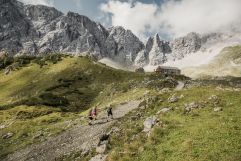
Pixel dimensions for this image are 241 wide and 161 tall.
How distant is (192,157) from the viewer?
30.2 m

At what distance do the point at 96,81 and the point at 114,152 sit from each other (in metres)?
115

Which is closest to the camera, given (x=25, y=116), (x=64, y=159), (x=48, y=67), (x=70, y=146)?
(x=64, y=159)

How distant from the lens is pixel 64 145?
48.7m

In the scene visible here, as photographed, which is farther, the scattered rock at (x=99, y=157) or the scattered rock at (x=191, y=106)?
the scattered rock at (x=191, y=106)

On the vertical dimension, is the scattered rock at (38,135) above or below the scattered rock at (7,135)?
above

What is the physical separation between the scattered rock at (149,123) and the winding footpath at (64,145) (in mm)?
6091

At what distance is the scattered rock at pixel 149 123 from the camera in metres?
39.3

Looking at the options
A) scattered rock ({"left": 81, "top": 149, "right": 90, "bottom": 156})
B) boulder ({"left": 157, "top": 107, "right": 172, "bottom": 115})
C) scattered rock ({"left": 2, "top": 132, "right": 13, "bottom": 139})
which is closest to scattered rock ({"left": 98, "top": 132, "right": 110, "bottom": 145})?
scattered rock ({"left": 81, "top": 149, "right": 90, "bottom": 156})

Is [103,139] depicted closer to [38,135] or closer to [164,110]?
[164,110]

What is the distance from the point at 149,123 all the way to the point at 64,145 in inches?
534

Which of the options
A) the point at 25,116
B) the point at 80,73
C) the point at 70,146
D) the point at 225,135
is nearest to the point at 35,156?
the point at 70,146

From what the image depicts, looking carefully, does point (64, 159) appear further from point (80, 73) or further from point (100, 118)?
point (80, 73)

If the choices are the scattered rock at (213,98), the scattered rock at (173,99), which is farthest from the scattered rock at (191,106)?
the scattered rock at (173,99)

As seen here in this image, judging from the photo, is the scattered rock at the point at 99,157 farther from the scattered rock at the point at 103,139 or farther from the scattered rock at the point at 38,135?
the scattered rock at the point at 38,135
